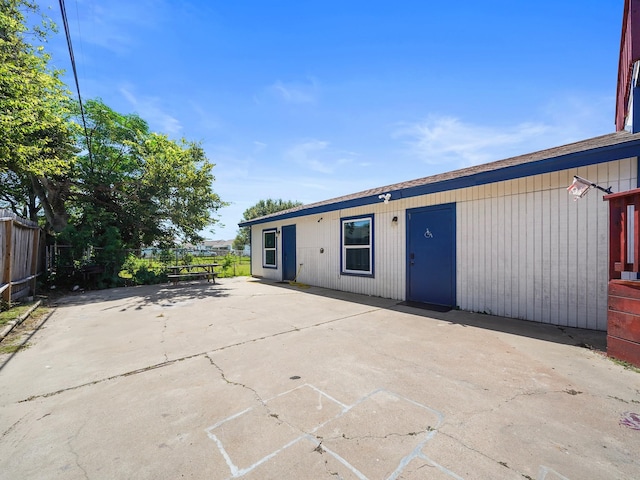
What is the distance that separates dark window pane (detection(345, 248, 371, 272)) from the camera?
25.6 ft

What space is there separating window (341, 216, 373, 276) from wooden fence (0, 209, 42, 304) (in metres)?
7.69

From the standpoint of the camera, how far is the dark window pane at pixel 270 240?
1202cm

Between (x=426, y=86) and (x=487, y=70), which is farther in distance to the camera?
(x=426, y=86)

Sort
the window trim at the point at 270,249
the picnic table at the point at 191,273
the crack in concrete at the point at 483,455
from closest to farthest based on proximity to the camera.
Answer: the crack in concrete at the point at 483,455 < the picnic table at the point at 191,273 < the window trim at the point at 270,249

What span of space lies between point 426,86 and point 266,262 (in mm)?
8986

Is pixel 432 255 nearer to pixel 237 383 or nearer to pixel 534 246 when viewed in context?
pixel 534 246

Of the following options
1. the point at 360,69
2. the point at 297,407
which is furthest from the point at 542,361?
the point at 360,69

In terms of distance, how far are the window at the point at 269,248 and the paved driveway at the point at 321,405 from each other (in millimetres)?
7625

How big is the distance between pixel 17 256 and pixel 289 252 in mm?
7419

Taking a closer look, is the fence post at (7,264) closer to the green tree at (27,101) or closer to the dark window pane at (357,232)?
the green tree at (27,101)

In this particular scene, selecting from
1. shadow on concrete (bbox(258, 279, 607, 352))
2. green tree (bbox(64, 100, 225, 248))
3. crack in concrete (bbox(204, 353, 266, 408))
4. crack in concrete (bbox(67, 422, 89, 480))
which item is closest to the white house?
shadow on concrete (bbox(258, 279, 607, 352))

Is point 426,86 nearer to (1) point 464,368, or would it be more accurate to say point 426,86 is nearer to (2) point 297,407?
(1) point 464,368

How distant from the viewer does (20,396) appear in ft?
8.42

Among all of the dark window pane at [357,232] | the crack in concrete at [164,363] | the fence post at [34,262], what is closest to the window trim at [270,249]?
the dark window pane at [357,232]
